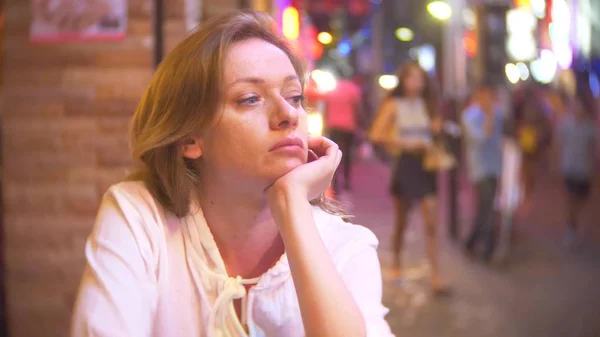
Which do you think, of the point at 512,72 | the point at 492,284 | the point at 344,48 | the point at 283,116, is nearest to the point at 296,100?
the point at 283,116

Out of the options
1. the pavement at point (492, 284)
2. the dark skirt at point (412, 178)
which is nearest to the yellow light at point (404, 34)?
the pavement at point (492, 284)

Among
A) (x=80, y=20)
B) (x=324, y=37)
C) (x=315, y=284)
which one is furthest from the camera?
(x=324, y=37)

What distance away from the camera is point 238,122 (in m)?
1.24

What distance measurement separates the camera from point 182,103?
1.27m

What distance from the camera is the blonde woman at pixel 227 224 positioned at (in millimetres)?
1123

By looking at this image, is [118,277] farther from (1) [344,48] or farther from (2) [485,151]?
(1) [344,48]

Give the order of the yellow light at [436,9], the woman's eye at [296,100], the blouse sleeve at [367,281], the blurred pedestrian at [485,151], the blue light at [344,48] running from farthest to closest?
the blue light at [344,48] < the yellow light at [436,9] < the blurred pedestrian at [485,151] < the woman's eye at [296,100] < the blouse sleeve at [367,281]

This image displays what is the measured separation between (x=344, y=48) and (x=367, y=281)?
6469 millimetres

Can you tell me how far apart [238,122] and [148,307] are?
0.39 m

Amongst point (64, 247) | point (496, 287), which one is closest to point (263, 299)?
point (64, 247)

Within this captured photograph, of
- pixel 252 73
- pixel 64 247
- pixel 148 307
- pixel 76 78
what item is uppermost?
pixel 252 73

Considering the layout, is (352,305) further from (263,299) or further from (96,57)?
(96,57)

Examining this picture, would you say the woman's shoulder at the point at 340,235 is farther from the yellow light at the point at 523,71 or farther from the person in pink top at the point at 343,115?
the yellow light at the point at 523,71

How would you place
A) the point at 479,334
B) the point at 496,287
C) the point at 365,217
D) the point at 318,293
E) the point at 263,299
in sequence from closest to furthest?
the point at 318,293 < the point at 263,299 < the point at 479,334 < the point at 496,287 < the point at 365,217
